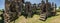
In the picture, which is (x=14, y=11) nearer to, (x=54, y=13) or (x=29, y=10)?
(x=29, y=10)

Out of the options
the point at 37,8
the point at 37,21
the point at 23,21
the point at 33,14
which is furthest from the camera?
the point at 37,8

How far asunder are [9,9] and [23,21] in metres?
3.66

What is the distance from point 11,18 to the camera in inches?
1217

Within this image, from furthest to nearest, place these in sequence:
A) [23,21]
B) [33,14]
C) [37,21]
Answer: [33,14], [23,21], [37,21]

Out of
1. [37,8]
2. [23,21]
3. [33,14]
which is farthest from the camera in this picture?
[37,8]

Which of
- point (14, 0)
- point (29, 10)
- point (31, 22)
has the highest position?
point (14, 0)

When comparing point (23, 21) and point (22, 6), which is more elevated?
point (22, 6)

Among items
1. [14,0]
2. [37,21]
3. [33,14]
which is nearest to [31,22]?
[37,21]

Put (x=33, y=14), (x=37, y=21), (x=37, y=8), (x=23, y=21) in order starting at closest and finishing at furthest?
(x=37, y=21)
(x=23, y=21)
(x=33, y=14)
(x=37, y=8)

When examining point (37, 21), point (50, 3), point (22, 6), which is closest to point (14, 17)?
point (22, 6)

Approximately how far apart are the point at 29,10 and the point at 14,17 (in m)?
3.31

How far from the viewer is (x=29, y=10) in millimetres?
32125

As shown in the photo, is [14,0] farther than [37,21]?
Yes

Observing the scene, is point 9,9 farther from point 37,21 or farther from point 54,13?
point 54,13
